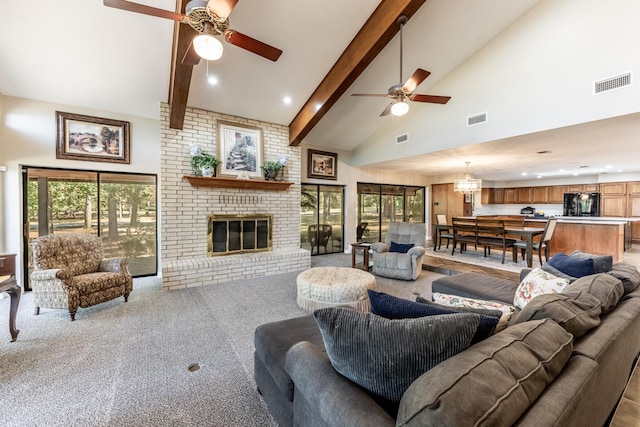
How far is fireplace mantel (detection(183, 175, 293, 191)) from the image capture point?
4.47 metres

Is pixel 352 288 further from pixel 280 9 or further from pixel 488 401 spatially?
pixel 280 9

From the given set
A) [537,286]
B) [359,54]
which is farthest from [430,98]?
[537,286]

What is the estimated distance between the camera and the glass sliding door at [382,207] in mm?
7578

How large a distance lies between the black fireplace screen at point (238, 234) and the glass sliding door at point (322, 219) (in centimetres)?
133

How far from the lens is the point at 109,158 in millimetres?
4266

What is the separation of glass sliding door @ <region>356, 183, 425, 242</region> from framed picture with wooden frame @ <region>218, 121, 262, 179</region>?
3.31 m

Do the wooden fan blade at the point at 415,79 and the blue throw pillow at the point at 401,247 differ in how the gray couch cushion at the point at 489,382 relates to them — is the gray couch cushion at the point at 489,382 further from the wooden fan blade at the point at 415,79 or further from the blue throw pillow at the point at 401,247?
the blue throw pillow at the point at 401,247

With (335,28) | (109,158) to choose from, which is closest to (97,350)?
(109,158)

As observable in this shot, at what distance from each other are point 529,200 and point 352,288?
9.93 m

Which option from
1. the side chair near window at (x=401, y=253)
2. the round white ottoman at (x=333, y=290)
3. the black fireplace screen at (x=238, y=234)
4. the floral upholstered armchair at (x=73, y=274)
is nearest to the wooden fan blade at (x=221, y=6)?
the round white ottoman at (x=333, y=290)

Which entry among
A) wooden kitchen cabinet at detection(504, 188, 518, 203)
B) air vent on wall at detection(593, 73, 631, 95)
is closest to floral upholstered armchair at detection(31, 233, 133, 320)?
air vent on wall at detection(593, 73, 631, 95)

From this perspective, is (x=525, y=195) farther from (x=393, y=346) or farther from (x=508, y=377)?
(x=393, y=346)

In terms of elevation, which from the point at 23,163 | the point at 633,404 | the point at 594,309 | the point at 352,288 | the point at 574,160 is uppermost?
the point at 574,160

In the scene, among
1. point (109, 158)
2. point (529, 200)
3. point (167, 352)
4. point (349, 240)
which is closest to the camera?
point (167, 352)
